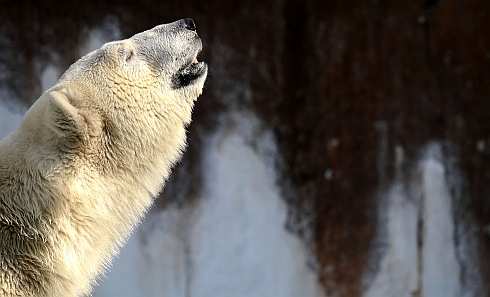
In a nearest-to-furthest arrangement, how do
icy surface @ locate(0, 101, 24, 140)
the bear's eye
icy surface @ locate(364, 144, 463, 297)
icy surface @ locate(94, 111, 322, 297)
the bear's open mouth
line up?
the bear's eye → the bear's open mouth → icy surface @ locate(0, 101, 24, 140) → icy surface @ locate(94, 111, 322, 297) → icy surface @ locate(364, 144, 463, 297)

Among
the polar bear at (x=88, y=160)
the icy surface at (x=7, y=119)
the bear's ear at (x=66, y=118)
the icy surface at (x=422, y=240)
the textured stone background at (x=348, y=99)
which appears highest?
the bear's ear at (x=66, y=118)

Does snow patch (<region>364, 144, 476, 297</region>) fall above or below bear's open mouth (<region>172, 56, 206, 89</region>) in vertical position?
below

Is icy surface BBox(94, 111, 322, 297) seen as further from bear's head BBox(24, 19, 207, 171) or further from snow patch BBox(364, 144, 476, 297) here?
bear's head BBox(24, 19, 207, 171)

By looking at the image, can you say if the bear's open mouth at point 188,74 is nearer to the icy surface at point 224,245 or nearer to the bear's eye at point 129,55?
the bear's eye at point 129,55

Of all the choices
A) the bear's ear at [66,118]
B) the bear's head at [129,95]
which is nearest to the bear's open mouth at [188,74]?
the bear's head at [129,95]

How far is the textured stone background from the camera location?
3.73 m

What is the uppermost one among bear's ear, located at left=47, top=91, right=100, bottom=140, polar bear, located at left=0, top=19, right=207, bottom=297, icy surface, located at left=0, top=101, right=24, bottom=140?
bear's ear, located at left=47, top=91, right=100, bottom=140

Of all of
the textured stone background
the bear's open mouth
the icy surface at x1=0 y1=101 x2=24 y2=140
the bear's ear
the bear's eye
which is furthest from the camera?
the textured stone background

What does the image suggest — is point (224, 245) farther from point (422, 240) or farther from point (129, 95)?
point (129, 95)

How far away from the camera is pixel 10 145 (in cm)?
174

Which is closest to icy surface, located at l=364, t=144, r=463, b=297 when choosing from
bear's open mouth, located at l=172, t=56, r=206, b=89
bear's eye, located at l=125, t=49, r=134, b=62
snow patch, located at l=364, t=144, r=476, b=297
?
snow patch, located at l=364, t=144, r=476, b=297

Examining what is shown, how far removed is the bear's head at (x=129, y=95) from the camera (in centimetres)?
169

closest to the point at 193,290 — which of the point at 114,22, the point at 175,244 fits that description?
the point at 175,244

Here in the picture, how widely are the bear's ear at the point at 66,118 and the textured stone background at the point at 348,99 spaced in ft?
6.50
